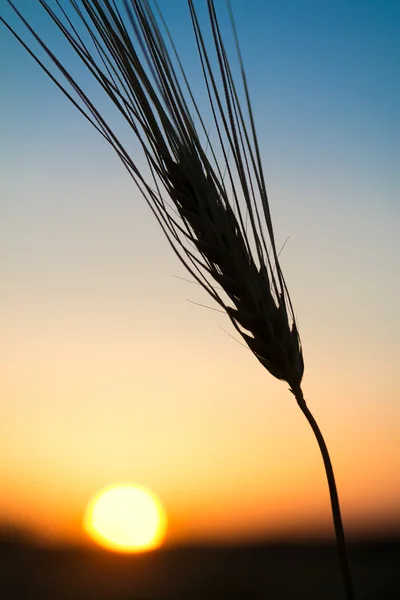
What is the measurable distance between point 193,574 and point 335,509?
9.99 metres

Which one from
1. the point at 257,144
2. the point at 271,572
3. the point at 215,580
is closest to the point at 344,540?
the point at 257,144

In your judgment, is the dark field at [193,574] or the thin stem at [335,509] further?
the dark field at [193,574]

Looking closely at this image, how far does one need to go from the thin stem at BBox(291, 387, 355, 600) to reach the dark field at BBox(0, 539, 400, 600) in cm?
753

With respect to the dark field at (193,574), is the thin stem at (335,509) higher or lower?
lower

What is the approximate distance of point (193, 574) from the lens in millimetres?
10109

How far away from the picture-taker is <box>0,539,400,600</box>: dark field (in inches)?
341

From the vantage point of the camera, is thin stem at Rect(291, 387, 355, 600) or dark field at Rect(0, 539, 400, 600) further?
dark field at Rect(0, 539, 400, 600)

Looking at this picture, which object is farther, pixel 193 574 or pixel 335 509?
pixel 193 574

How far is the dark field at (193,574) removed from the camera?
8.67 metres

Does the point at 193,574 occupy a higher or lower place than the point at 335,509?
higher

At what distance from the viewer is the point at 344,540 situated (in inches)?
42.6

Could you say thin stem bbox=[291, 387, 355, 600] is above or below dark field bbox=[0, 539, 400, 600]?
below

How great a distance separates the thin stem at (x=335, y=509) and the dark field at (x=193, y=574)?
753 cm

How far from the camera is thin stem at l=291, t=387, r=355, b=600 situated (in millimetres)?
1053
